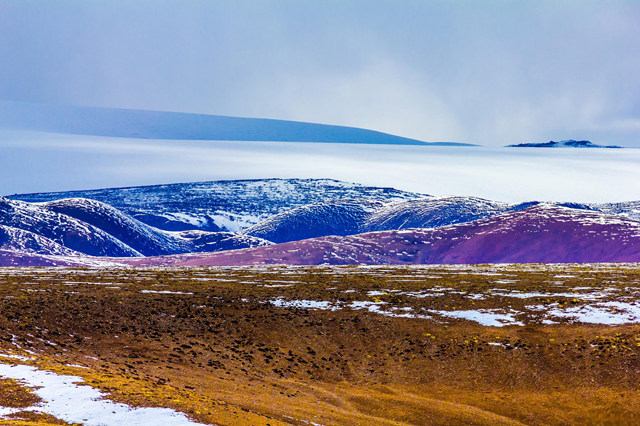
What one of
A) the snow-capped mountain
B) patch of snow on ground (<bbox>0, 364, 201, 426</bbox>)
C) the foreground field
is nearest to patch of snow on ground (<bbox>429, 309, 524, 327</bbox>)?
the foreground field

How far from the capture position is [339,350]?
1858 inches

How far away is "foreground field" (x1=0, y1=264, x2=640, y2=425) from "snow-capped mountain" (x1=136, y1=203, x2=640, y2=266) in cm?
10020

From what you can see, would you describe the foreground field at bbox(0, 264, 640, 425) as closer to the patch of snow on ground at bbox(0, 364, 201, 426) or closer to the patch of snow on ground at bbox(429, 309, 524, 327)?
the patch of snow on ground at bbox(429, 309, 524, 327)

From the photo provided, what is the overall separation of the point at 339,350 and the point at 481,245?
441 ft

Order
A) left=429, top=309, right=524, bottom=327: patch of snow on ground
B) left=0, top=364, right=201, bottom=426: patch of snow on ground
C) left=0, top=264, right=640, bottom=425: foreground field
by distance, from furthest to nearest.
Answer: left=429, top=309, right=524, bottom=327: patch of snow on ground → left=0, top=264, right=640, bottom=425: foreground field → left=0, top=364, right=201, bottom=426: patch of snow on ground

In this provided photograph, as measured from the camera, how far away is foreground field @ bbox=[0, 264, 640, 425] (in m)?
34.6

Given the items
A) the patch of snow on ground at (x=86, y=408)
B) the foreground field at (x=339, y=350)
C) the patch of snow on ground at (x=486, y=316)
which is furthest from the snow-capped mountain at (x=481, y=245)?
the patch of snow on ground at (x=86, y=408)

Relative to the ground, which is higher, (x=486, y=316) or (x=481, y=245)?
(x=486, y=316)

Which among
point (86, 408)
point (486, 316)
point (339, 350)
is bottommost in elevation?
point (339, 350)

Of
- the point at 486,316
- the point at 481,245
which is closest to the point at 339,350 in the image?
the point at 486,316

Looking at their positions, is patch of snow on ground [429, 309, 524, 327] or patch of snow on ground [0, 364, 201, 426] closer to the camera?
patch of snow on ground [0, 364, 201, 426]

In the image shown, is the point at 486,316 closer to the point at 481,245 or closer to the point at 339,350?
the point at 339,350

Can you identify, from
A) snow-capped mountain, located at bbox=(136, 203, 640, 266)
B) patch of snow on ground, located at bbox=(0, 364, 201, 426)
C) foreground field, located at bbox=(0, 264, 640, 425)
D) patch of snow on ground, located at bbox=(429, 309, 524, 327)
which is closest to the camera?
patch of snow on ground, located at bbox=(0, 364, 201, 426)

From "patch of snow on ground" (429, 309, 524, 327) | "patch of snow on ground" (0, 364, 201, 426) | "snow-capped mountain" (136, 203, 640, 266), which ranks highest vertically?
"patch of snow on ground" (0, 364, 201, 426)
